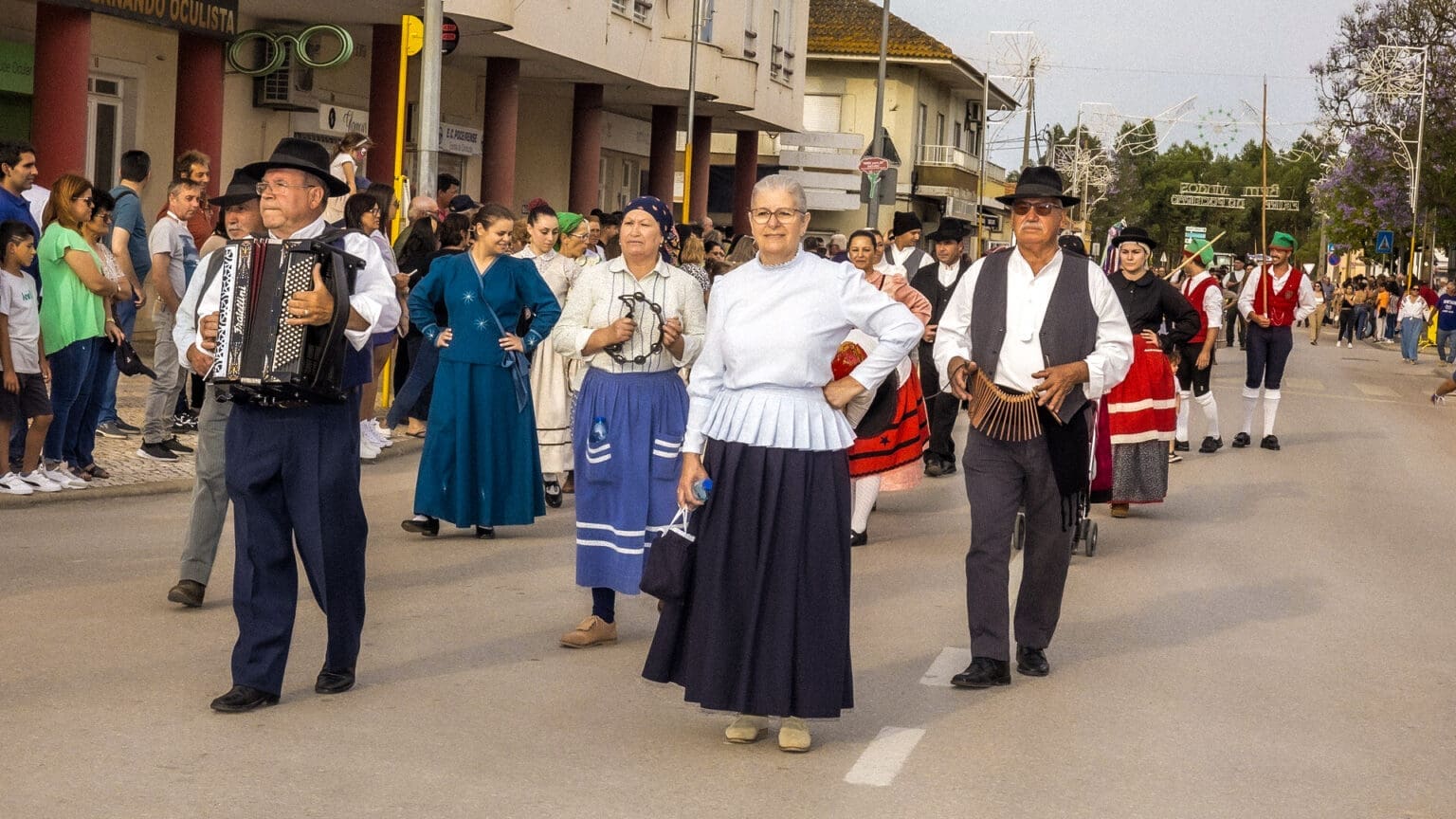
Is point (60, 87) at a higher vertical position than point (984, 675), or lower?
higher

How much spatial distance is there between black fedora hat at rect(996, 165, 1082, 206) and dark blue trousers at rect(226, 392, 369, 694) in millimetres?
2898

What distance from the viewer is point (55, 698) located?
6.69 m

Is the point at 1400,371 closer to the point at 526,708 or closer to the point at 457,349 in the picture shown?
the point at 457,349

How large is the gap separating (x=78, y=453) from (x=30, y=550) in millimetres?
2608

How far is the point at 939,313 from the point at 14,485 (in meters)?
7.15

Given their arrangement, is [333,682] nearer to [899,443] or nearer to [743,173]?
[899,443]

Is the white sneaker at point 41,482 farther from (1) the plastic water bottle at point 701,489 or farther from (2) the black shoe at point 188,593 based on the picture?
(1) the plastic water bottle at point 701,489

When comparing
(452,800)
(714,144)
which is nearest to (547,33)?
(452,800)

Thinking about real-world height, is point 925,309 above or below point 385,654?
above

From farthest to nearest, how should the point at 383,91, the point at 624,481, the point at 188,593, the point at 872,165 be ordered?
the point at 872,165, the point at 383,91, the point at 188,593, the point at 624,481

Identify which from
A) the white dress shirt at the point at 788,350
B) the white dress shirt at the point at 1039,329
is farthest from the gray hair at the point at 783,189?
the white dress shirt at the point at 1039,329

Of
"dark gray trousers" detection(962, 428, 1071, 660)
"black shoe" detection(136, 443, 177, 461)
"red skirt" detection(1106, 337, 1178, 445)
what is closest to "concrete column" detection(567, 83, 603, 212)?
"black shoe" detection(136, 443, 177, 461)

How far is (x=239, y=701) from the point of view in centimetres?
662

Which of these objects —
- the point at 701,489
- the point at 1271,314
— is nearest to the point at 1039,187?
the point at 701,489
